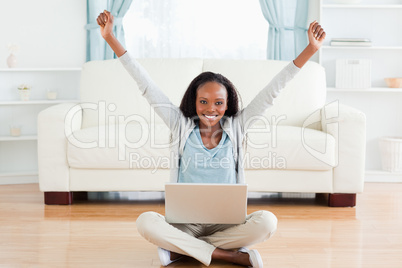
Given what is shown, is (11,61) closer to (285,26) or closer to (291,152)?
(285,26)

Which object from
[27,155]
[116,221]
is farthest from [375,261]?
[27,155]

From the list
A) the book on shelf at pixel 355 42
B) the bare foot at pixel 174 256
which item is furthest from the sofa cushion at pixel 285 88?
the bare foot at pixel 174 256

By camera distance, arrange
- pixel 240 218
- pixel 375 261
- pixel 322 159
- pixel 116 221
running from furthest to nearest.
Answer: pixel 322 159, pixel 116 221, pixel 375 261, pixel 240 218

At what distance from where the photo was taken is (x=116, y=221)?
293cm

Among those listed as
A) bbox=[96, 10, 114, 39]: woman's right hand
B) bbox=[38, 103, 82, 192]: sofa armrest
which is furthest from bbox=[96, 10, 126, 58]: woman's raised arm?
bbox=[38, 103, 82, 192]: sofa armrest

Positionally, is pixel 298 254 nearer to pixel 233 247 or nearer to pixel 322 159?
pixel 233 247

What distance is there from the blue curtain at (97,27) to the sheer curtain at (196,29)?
4.2 inches

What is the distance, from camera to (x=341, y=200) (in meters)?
3.29

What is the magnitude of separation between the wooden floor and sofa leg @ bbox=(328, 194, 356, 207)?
0.06 metres

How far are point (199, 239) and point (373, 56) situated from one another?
2.77 m

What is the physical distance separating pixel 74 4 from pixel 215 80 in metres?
2.54

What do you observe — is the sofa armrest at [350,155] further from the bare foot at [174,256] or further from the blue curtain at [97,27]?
the blue curtain at [97,27]

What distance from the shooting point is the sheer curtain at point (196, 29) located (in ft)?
14.4

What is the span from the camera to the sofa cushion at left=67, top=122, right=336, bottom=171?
317 centimetres
